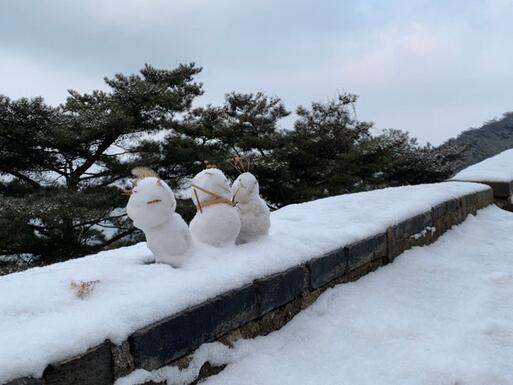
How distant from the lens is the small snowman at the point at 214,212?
1900mm

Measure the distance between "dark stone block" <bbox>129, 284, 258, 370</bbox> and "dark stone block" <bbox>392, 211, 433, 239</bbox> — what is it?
1.54 meters

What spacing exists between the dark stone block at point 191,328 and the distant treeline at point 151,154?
5.85 metres

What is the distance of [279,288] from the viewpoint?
185cm

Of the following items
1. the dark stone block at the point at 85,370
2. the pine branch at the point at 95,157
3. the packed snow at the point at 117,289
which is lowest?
the dark stone block at the point at 85,370

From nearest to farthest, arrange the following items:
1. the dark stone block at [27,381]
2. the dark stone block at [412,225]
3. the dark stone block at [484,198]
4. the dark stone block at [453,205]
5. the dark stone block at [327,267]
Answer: the dark stone block at [27,381]
the dark stone block at [327,267]
the dark stone block at [412,225]
the dark stone block at [453,205]
the dark stone block at [484,198]

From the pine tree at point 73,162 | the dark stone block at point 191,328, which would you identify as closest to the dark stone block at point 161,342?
the dark stone block at point 191,328

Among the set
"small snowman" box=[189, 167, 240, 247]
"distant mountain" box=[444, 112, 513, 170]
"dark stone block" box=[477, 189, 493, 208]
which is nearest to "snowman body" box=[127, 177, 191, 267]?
"small snowman" box=[189, 167, 240, 247]

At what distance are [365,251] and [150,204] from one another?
135 cm

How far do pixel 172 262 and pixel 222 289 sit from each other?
0.85 ft

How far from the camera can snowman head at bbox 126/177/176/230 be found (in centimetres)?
166

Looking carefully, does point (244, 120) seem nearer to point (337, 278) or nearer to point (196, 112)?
point (196, 112)

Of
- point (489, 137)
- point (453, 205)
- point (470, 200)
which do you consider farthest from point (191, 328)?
point (489, 137)

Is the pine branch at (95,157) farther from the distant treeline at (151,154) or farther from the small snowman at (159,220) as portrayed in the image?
the small snowman at (159,220)

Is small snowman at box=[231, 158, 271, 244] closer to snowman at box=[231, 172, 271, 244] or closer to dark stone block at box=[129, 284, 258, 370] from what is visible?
snowman at box=[231, 172, 271, 244]
